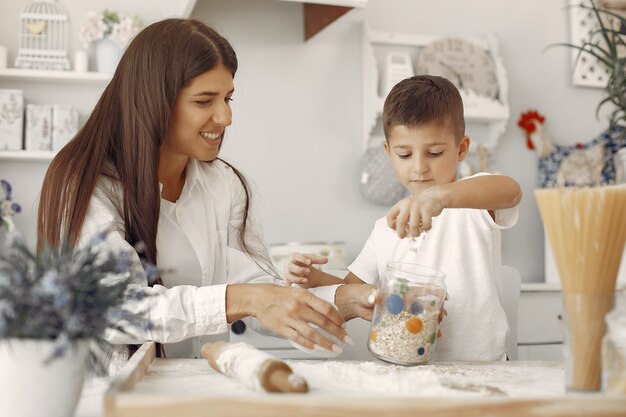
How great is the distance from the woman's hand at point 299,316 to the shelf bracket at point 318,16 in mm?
1742

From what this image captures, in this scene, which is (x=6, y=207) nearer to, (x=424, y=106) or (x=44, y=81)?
(x=44, y=81)

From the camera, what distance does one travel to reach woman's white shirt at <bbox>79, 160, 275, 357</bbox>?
118 centimetres

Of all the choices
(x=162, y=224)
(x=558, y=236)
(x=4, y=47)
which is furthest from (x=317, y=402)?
(x=4, y=47)

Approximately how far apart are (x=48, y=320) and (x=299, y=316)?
48cm

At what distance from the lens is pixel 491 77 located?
3.16 m

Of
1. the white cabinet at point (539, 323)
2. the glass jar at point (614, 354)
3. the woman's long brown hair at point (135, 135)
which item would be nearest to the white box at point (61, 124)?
the woman's long brown hair at point (135, 135)

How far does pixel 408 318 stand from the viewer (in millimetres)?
1011

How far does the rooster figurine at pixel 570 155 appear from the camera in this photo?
3234 mm

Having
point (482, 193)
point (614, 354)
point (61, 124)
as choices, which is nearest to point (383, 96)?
point (61, 124)

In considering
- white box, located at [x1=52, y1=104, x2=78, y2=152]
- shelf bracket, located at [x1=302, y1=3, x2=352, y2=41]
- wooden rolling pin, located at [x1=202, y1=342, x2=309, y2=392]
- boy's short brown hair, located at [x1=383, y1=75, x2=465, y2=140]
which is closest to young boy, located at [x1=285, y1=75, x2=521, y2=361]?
boy's short brown hair, located at [x1=383, y1=75, x2=465, y2=140]

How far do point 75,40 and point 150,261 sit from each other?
158cm

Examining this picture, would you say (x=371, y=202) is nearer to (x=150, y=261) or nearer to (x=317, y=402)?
(x=150, y=261)

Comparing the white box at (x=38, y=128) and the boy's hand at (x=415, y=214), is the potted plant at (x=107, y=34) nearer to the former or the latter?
the white box at (x=38, y=128)

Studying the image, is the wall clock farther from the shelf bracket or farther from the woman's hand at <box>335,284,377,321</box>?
the woman's hand at <box>335,284,377,321</box>
